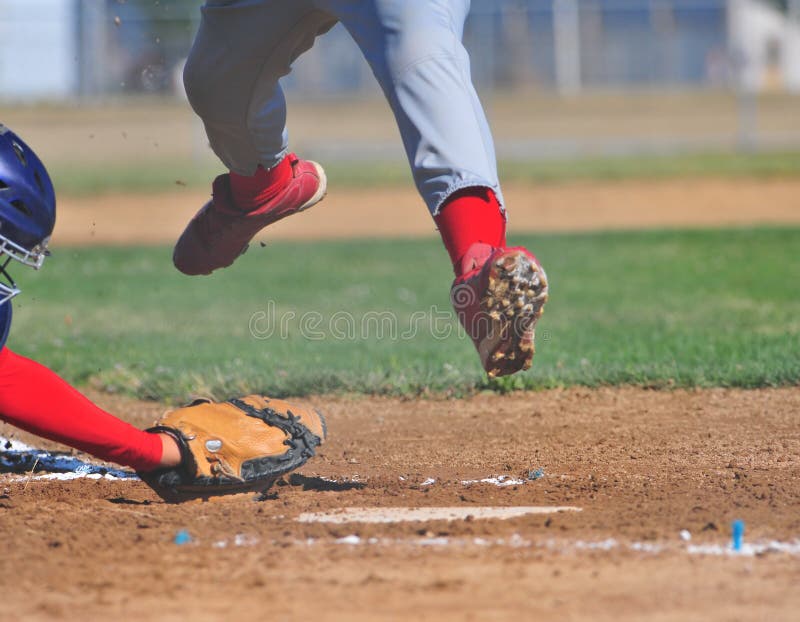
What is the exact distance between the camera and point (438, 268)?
33.7 feet

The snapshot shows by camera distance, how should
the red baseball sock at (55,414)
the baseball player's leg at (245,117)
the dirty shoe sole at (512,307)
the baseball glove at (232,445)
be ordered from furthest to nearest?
the baseball player's leg at (245,117)
the baseball glove at (232,445)
the red baseball sock at (55,414)
the dirty shoe sole at (512,307)

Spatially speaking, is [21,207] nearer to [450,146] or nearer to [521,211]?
[450,146]

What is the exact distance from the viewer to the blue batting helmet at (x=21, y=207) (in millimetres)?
3246

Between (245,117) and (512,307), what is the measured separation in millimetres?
1580

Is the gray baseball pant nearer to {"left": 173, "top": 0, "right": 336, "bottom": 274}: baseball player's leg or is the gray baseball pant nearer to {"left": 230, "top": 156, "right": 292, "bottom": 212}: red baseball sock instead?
{"left": 173, "top": 0, "right": 336, "bottom": 274}: baseball player's leg

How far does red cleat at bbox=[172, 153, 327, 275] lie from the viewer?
4438 millimetres

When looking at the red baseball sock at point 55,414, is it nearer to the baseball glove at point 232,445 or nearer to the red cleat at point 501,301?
the baseball glove at point 232,445

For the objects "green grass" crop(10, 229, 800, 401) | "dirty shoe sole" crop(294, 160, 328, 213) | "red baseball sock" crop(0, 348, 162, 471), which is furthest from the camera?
"green grass" crop(10, 229, 800, 401)

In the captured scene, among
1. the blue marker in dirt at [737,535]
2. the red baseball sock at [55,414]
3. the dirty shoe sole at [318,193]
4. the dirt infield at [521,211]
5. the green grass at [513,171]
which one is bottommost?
the dirt infield at [521,211]

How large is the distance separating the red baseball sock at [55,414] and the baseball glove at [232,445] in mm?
161

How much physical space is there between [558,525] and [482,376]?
2523mm

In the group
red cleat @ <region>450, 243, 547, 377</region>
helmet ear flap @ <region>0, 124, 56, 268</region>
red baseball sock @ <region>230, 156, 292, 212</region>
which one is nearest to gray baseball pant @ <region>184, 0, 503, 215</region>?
red cleat @ <region>450, 243, 547, 377</region>

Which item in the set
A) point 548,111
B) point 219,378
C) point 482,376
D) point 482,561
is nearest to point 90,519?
point 482,561

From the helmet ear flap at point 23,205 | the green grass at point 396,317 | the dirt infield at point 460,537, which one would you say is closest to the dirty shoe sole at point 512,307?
the dirt infield at point 460,537
